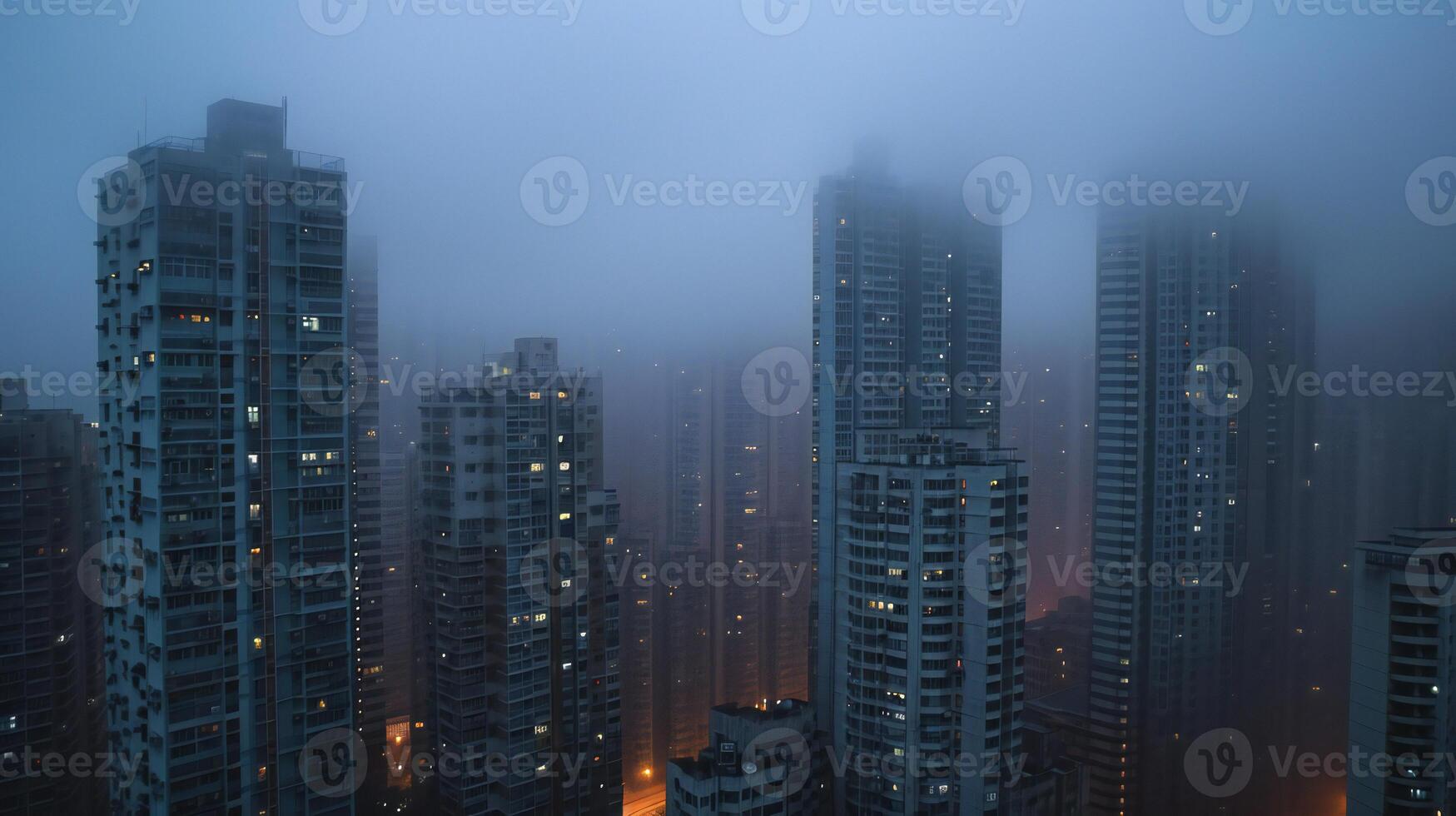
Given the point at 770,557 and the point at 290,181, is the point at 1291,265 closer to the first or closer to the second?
the point at 770,557

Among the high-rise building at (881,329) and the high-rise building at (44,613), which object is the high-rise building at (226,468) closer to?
the high-rise building at (44,613)

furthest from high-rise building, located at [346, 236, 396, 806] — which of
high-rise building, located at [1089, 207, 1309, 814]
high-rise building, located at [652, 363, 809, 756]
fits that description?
high-rise building, located at [1089, 207, 1309, 814]

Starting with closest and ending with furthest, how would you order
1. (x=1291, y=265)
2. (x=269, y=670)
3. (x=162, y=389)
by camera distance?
1. (x=162, y=389)
2. (x=269, y=670)
3. (x=1291, y=265)

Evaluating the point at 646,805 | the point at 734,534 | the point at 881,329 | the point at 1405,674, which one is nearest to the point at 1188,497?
the point at 1405,674

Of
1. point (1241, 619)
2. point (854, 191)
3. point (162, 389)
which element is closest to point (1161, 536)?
point (1241, 619)

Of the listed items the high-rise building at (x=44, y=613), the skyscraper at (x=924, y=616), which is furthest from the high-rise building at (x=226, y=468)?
the skyscraper at (x=924, y=616)

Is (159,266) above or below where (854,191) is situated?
below

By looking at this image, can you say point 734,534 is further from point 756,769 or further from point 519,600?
point 756,769
